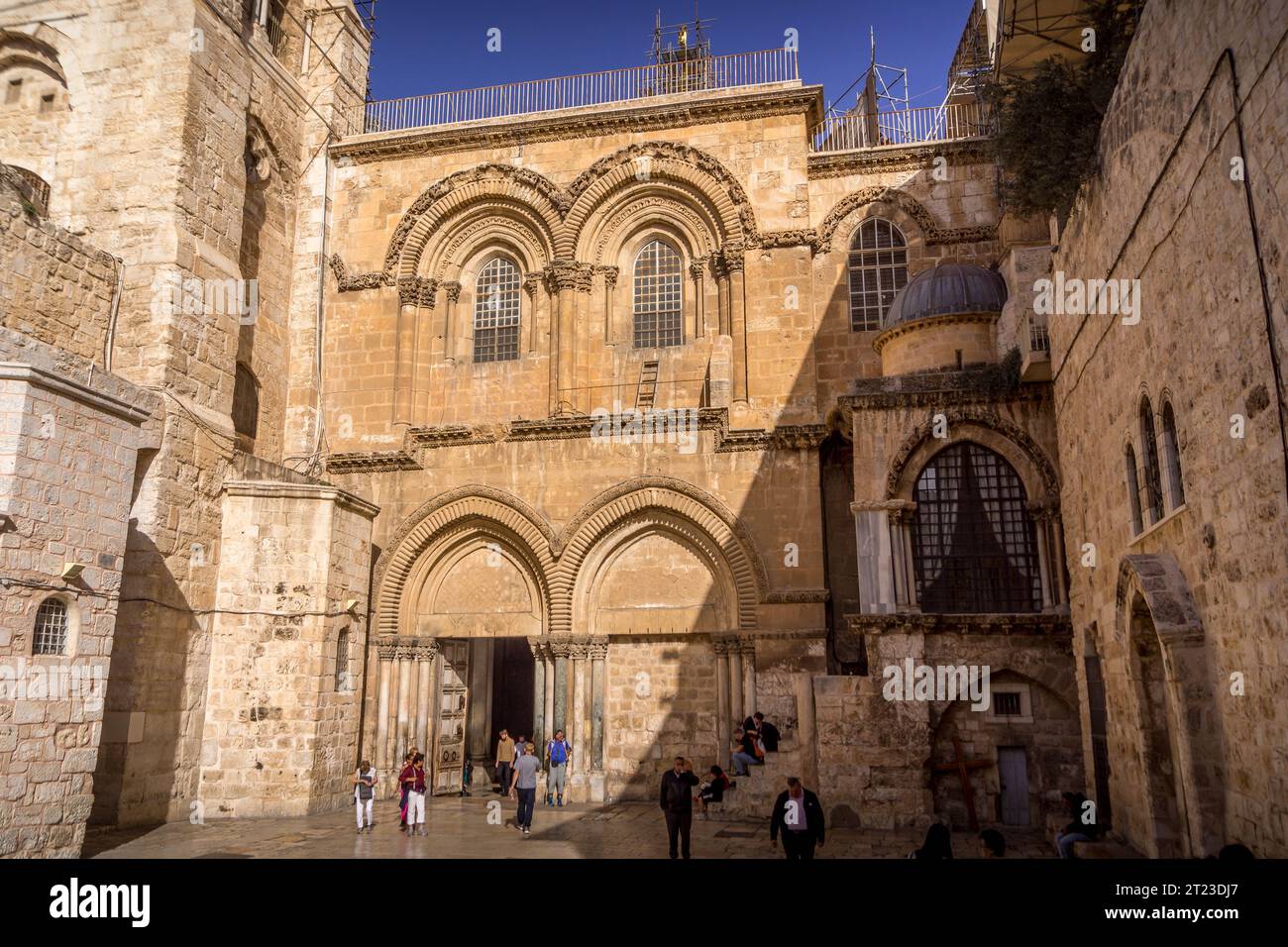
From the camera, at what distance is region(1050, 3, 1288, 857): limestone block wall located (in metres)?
7.24

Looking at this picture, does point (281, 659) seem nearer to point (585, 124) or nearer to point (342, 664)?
point (342, 664)

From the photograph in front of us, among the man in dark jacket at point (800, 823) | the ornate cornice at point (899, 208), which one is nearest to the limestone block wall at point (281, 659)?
the man in dark jacket at point (800, 823)

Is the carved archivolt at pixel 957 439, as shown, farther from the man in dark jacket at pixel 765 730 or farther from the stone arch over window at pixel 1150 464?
the stone arch over window at pixel 1150 464

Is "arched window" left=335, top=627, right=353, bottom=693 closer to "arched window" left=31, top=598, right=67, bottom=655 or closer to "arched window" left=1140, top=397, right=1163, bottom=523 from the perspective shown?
"arched window" left=31, top=598, right=67, bottom=655

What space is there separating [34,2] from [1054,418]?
1947 cm

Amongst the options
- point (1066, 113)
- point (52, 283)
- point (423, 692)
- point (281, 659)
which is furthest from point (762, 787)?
point (52, 283)

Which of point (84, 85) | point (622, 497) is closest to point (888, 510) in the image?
point (622, 497)

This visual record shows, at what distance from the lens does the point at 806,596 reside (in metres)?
17.7

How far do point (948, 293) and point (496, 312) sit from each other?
9460 millimetres

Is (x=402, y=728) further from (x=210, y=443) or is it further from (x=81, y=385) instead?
(x=81, y=385)
